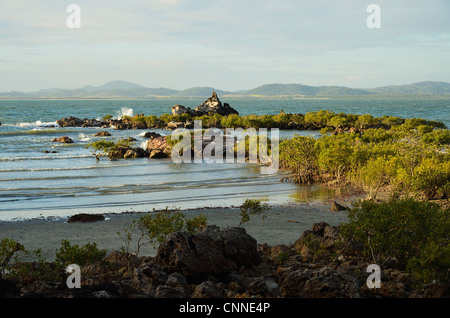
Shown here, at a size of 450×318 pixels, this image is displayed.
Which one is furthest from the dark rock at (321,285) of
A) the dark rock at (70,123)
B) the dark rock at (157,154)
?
the dark rock at (70,123)

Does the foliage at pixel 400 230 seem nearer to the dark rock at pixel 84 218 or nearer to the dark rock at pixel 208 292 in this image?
the dark rock at pixel 208 292

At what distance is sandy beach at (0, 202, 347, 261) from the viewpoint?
18000 millimetres

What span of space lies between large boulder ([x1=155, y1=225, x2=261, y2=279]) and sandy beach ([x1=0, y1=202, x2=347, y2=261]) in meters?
4.16

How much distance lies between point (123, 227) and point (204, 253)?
8.80 metres

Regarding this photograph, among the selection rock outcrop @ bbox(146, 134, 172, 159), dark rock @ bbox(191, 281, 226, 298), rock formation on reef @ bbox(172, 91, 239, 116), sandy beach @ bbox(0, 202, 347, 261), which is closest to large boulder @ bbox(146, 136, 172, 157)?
rock outcrop @ bbox(146, 134, 172, 159)

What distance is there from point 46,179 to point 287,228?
955 inches

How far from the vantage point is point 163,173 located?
41.0m

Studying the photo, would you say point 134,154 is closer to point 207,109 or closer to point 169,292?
point 169,292

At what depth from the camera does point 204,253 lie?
1212 cm

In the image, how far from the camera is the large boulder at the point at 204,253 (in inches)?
467

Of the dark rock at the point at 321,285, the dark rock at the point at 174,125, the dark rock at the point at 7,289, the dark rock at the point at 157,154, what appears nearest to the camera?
the dark rock at the point at 321,285

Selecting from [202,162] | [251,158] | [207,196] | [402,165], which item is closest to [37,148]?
[202,162]

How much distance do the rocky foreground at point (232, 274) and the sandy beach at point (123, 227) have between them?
3283 mm

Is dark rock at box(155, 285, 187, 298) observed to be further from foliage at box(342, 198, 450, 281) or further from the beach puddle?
the beach puddle
